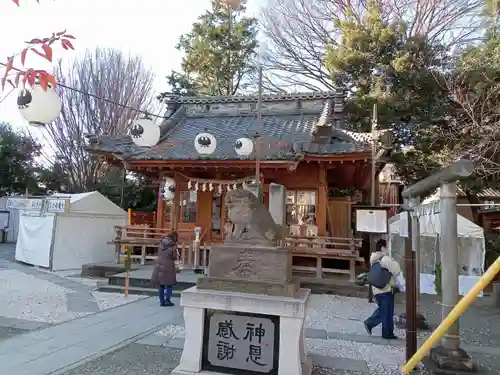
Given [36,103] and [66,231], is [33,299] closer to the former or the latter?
[66,231]

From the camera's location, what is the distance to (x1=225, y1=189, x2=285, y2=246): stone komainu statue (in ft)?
14.9

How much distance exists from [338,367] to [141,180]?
705 inches

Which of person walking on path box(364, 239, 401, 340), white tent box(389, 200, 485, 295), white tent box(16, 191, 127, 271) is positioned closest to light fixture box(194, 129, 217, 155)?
white tent box(16, 191, 127, 271)

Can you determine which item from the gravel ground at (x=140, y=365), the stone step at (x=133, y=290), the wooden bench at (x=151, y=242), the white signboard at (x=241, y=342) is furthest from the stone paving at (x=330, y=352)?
the wooden bench at (x=151, y=242)

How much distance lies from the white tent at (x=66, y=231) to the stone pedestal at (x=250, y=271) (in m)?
9.76

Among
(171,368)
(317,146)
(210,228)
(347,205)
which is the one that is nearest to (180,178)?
(210,228)

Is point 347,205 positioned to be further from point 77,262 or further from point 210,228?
point 77,262

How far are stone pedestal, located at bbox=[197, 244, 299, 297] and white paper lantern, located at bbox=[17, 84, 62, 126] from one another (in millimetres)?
2474

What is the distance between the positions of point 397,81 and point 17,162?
19819 millimetres

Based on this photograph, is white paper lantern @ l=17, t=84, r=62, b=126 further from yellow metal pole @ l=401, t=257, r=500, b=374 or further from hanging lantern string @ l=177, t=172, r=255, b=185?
hanging lantern string @ l=177, t=172, r=255, b=185

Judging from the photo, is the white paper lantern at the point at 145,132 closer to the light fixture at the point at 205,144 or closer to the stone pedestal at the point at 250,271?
the light fixture at the point at 205,144

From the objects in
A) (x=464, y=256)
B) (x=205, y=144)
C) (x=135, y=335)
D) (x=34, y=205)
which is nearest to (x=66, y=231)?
(x=34, y=205)

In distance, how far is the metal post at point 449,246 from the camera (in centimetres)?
500

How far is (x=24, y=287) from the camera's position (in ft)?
32.1
